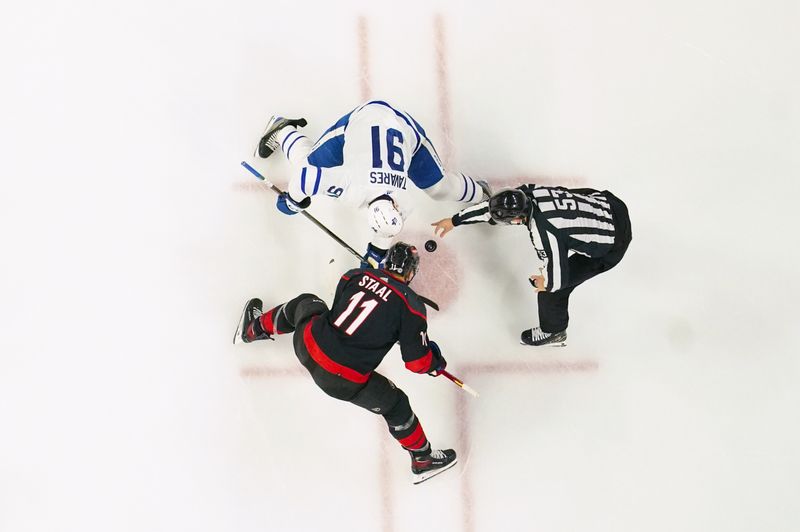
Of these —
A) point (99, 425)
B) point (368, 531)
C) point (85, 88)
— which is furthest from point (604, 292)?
point (85, 88)

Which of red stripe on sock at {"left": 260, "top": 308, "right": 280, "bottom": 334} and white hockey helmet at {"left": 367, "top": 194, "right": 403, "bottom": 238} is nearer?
white hockey helmet at {"left": 367, "top": 194, "right": 403, "bottom": 238}

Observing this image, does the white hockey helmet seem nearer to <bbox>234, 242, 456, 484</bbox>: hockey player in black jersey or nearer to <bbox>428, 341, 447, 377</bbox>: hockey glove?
<bbox>234, 242, 456, 484</bbox>: hockey player in black jersey

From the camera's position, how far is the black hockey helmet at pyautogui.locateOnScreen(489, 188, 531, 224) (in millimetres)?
2895

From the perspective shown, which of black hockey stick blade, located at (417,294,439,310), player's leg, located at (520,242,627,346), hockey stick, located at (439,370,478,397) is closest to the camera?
player's leg, located at (520,242,627,346)

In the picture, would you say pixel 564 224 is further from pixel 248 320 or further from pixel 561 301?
pixel 248 320

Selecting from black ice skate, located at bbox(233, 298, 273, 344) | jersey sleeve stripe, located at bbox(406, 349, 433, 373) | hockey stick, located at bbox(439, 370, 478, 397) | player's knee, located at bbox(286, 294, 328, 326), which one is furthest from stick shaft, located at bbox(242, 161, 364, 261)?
hockey stick, located at bbox(439, 370, 478, 397)

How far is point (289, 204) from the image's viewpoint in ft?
10.5

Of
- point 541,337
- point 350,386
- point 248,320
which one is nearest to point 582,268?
point 541,337

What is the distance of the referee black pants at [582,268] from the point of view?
123 inches

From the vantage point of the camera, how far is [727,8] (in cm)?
395

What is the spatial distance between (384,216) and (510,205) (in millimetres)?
646

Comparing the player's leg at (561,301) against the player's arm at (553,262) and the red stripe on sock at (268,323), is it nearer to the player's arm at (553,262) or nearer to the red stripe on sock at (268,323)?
the player's arm at (553,262)

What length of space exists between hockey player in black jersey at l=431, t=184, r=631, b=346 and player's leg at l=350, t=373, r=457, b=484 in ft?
3.18

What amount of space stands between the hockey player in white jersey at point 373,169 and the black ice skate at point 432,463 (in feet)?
3.92
